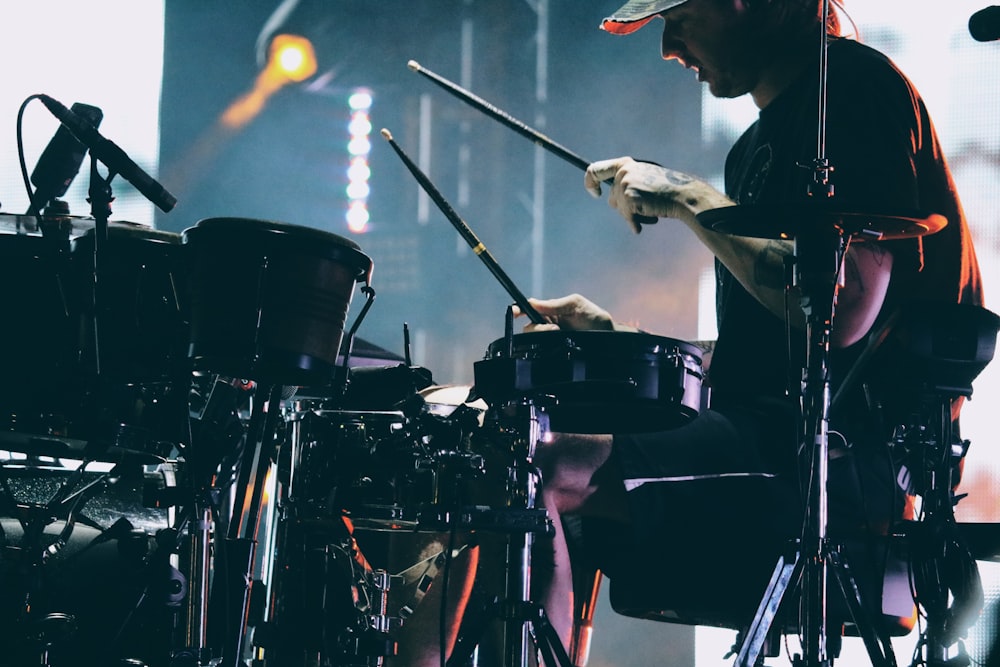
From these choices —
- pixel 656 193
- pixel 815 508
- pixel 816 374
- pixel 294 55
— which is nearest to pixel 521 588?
pixel 815 508

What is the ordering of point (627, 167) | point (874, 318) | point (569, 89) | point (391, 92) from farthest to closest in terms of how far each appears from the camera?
point (391, 92) → point (569, 89) → point (627, 167) → point (874, 318)

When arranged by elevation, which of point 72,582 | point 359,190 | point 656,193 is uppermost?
point 359,190

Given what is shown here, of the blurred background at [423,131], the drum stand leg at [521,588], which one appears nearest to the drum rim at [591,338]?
the drum stand leg at [521,588]

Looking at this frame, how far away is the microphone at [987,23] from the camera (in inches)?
71.1

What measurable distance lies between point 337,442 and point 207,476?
0.86 feet

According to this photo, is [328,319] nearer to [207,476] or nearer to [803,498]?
[207,476]

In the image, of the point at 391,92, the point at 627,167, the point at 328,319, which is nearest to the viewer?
the point at 328,319

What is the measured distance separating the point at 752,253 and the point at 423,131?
151 inches

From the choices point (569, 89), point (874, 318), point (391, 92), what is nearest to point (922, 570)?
point (874, 318)

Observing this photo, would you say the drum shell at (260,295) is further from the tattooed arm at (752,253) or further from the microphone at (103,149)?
the tattooed arm at (752,253)

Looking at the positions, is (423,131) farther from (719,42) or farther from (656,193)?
(656,193)

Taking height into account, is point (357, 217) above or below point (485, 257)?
above

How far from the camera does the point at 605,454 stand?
236 centimetres

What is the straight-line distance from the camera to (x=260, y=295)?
2.05 metres
